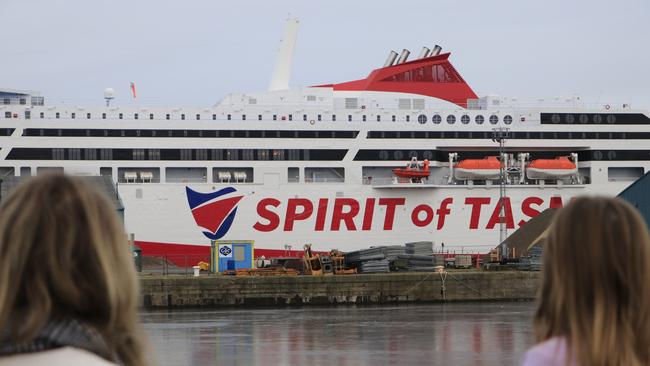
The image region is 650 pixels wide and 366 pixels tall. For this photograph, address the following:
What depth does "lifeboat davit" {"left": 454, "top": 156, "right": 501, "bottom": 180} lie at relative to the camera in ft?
143

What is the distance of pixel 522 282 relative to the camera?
30.9 metres

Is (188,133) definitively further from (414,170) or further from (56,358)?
(56,358)

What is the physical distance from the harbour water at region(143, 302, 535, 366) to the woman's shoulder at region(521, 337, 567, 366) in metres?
10.2

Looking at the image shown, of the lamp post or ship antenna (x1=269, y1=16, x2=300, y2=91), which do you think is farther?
ship antenna (x1=269, y1=16, x2=300, y2=91)

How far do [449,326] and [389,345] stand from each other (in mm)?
4431

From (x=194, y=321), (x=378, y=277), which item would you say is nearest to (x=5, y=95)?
(x=378, y=277)

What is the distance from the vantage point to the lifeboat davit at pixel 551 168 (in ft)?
145

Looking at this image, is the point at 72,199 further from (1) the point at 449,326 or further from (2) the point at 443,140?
(2) the point at 443,140

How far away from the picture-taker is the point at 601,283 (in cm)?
296

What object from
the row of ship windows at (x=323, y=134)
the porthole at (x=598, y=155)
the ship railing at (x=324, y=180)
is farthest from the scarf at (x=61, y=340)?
the porthole at (x=598, y=155)

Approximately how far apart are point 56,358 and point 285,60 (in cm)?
4723

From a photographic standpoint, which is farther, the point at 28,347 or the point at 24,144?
the point at 24,144

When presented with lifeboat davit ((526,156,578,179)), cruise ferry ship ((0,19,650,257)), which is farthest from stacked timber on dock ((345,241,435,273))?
lifeboat davit ((526,156,578,179))

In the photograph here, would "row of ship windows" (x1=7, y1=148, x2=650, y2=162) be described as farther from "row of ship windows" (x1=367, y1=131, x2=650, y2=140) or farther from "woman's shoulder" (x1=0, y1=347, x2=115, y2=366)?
"woman's shoulder" (x1=0, y1=347, x2=115, y2=366)
